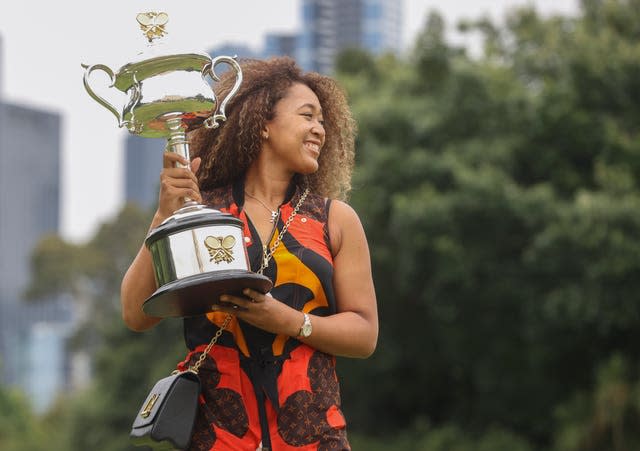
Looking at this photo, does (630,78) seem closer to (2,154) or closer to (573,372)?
(573,372)

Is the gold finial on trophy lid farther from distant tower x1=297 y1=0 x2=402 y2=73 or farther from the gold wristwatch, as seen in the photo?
the gold wristwatch

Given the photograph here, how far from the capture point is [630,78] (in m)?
16.2

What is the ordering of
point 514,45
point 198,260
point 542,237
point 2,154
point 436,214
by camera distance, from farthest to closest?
1. point 2,154
2. point 514,45
3. point 436,214
4. point 542,237
5. point 198,260

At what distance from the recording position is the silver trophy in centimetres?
333

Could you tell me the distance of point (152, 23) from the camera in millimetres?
3680

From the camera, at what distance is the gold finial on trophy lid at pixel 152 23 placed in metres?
3.66

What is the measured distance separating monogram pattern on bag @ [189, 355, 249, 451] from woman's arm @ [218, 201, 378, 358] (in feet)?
0.83

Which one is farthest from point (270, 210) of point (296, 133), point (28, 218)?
point (28, 218)

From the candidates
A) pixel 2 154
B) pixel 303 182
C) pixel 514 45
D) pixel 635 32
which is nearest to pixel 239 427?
pixel 303 182

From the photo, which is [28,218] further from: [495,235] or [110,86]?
[110,86]

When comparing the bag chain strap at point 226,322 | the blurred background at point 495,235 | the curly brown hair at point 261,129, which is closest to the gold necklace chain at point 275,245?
the bag chain strap at point 226,322

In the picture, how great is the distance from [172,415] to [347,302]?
24.3 inches

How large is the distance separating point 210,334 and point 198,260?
34 centimetres

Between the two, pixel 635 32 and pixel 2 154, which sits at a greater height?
pixel 635 32
